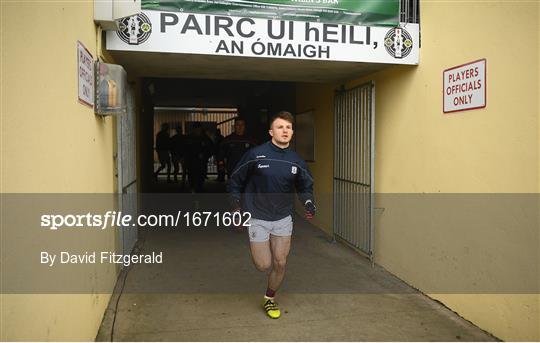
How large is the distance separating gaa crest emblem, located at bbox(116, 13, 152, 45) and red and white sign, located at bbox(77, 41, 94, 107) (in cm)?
80

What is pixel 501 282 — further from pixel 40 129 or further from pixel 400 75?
pixel 40 129

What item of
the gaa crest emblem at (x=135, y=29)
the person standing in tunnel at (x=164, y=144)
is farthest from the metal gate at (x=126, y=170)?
the person standing in tunnel at (x=164, y=144)

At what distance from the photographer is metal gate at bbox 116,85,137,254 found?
16.4 ft

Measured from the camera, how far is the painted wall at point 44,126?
2.15 meters

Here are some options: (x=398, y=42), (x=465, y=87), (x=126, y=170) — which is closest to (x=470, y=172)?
(x=465, y=87)

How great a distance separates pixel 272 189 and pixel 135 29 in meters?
1.90

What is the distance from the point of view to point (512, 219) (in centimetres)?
358

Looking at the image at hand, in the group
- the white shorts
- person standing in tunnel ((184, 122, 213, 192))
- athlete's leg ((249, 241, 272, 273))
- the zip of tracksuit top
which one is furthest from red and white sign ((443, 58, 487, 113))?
person standing in tunnel ((184, 122, 213, 192))

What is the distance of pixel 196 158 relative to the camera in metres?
10.3

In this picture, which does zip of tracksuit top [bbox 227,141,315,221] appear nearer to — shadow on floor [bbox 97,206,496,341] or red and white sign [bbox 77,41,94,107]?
shadow on floor [bbox 97,206,496,341]

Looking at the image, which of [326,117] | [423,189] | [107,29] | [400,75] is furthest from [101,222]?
[326,117]

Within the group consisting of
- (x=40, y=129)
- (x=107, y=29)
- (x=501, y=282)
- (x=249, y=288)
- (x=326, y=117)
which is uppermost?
(x=107, y=29)

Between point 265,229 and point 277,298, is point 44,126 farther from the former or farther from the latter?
point 277,298

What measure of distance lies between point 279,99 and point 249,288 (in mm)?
6148
